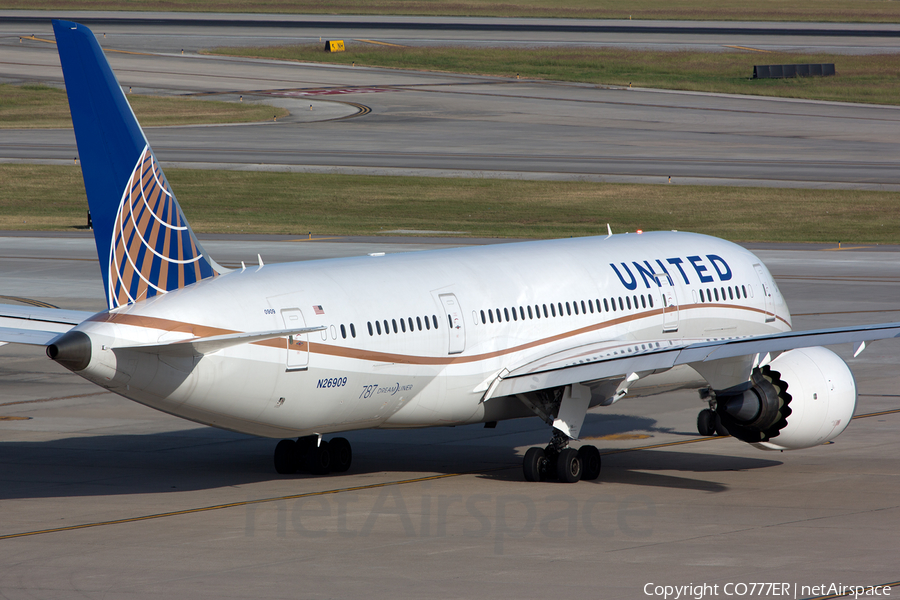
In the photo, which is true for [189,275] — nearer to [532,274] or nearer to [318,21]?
[532,274]

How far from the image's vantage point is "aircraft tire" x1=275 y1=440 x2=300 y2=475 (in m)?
26.7

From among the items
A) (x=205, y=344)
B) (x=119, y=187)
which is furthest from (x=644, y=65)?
(x=205, y=344)

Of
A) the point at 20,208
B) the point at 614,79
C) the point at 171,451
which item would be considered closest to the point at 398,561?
the point at 171,451

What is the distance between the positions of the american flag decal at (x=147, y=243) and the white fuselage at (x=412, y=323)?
476 mm

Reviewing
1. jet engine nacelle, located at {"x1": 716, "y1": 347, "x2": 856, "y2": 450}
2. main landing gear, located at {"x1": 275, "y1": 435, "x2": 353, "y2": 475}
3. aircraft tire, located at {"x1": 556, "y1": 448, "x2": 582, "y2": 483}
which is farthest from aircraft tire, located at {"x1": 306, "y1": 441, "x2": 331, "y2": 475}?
jet engine nacelle, located at {"x1": 716, "y1": 347, "x2": 856, "y2": 450}

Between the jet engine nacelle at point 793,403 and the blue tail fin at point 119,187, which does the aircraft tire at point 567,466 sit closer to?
the jet engine nacelle at point 793,403

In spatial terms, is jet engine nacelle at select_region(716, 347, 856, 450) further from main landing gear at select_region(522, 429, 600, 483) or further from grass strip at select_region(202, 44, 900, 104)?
grass strip at select_region(202, 44, 900, 104)

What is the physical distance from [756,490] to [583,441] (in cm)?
579

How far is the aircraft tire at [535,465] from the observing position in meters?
25.8

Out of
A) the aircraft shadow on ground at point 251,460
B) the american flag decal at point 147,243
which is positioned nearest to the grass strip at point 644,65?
the aircraft shadow on ground at point 251,460

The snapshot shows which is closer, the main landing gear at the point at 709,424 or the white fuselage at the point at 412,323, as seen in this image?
the white fuselage at the point at 412,323

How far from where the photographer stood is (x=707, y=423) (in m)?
30.8

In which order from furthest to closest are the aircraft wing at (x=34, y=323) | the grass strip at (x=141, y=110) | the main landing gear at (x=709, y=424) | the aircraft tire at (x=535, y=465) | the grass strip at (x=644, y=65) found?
A: the grass strip at (x=644, y=65) < the grass strip at (x=141, y=110) < the main landing gear at (x=709, y=424) < the aircraft tire at (x=535, y=465) < the aircraft wing at (x=34, y=323)

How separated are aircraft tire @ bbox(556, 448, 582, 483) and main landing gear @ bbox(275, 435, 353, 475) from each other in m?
4.49
